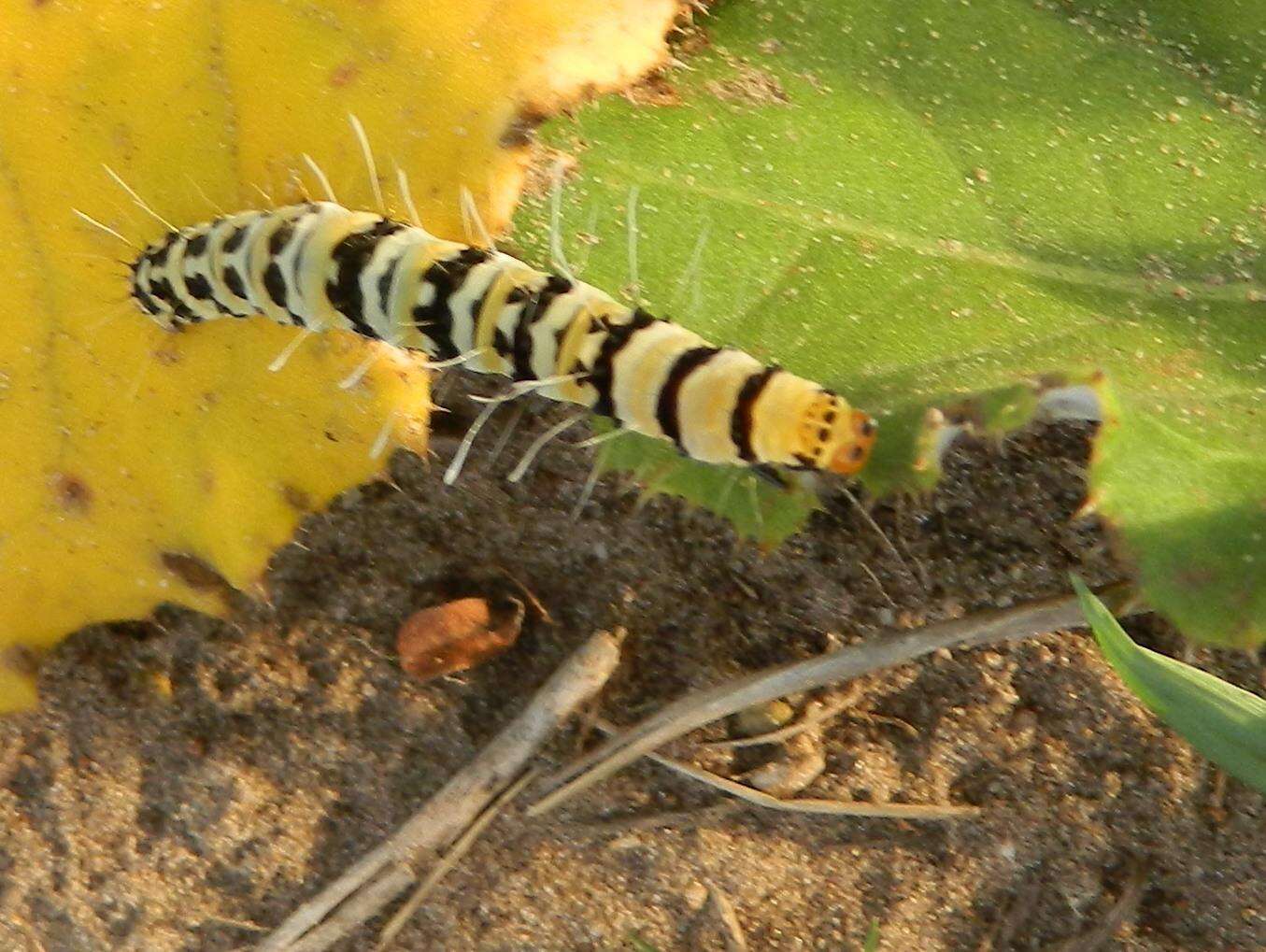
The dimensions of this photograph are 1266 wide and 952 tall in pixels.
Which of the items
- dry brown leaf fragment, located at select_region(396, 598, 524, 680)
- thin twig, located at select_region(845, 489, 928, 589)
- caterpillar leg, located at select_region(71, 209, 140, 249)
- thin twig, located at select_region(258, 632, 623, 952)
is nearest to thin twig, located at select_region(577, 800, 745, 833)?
thin twig, located at select_region(258, 632, 623, 952)

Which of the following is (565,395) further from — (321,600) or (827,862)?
(827,862)

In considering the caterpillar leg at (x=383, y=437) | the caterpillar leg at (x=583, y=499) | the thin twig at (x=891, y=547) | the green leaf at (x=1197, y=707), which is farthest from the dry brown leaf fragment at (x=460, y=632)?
the green leaf at (x=1197, y=707)

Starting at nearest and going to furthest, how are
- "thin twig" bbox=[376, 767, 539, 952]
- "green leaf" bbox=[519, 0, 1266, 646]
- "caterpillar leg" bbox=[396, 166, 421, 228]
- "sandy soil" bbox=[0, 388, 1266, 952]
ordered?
"green leaf" bbox=[519, 0, 1266, 646] < "caterpillar leg" bbox=[396, 166, 421, 228] < "sandy soil" bbox=[0, 388, 1266, 952] < "thin twig" bbox=[376, 767, 539, 952]

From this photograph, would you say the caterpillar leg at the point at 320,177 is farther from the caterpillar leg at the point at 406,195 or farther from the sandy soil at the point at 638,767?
the sandy soil at the point at 638,767

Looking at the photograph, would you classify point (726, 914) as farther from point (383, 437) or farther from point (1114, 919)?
point (383, 437)

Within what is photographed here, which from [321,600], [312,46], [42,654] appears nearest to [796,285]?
[312,46]

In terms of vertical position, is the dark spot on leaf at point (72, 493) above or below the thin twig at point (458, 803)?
above

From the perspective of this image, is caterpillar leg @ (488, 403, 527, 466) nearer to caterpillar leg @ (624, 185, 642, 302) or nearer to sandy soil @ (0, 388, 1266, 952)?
sandy soil @ (0, 388, 1266, 952)
